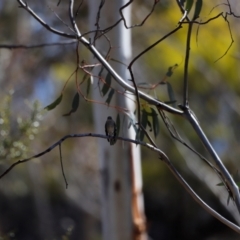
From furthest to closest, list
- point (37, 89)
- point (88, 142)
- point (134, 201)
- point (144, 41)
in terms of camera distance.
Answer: point (88, 142), point (37, 89), point (144, 41), point (134, 201)

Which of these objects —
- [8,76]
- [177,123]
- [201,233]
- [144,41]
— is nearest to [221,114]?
[177,123]

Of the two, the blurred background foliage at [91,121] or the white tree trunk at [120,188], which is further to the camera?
the blurred background foliage at [91,121]

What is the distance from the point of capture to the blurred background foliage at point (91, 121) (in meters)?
5.00

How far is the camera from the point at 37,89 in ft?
19.6

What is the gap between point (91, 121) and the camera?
6.41 m

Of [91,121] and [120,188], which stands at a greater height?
[91,121]

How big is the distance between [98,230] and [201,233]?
4.06 ft

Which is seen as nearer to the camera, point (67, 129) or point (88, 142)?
point (67, 129)

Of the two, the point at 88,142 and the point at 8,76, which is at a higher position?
the point at 8,76

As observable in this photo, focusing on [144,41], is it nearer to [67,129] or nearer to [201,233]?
[67,129]

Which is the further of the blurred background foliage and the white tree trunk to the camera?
the blurred background foliage

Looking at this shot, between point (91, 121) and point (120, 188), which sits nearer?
point (120, 188)

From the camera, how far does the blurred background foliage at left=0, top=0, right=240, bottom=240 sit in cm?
500

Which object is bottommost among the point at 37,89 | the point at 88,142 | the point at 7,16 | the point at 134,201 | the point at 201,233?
the point at 201,233
